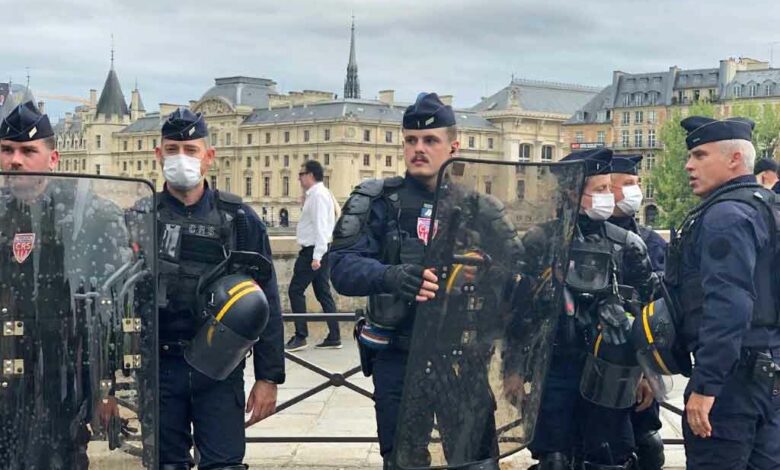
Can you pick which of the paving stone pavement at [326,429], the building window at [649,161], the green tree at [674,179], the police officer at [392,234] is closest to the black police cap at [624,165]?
the police officer at [392,234]

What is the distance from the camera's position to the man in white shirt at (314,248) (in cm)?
1038

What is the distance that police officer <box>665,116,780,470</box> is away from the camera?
4.16 metres

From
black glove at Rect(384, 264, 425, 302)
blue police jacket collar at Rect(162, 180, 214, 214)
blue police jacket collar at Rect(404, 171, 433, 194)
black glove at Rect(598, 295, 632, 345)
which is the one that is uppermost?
blue police jacket collar at Rect(404, 171, 433, 194)

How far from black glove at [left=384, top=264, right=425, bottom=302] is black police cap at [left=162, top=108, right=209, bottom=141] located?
1.06 metres

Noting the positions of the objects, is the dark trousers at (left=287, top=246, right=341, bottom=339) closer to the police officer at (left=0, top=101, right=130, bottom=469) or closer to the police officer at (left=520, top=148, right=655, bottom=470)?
the police officer at (left=520, top=148, right=655, bottom=470)

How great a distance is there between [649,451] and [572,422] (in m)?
0.64

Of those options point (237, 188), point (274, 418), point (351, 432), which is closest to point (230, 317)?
point (351, 432)

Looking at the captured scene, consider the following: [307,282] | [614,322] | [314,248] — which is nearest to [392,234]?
[614,322]

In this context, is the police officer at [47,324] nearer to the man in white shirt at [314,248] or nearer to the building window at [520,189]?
the building window at [520,189]

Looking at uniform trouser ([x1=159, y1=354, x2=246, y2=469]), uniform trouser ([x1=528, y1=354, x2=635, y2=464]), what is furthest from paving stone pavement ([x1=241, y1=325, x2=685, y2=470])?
uniform trouser ([x1=159, y1=354, x2=246, y2=469])

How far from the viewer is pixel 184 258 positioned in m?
4.48

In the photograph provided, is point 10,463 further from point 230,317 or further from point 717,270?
point 717,270

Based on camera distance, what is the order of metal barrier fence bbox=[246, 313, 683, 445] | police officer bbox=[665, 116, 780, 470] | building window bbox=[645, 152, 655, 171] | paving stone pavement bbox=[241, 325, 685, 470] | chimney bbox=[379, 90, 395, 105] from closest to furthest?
police officer bbox=[665, 116, 780, 470]
paving stone pavement bbox=[241, 325, 685, 470]
metal barrier fence bbox=[246, 313, 683, 445]
building window bbox=[645, 152, 655, 171]
chimney bbox=[379, 90, 395, 105]

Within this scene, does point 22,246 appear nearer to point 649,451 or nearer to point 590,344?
point 590,344
